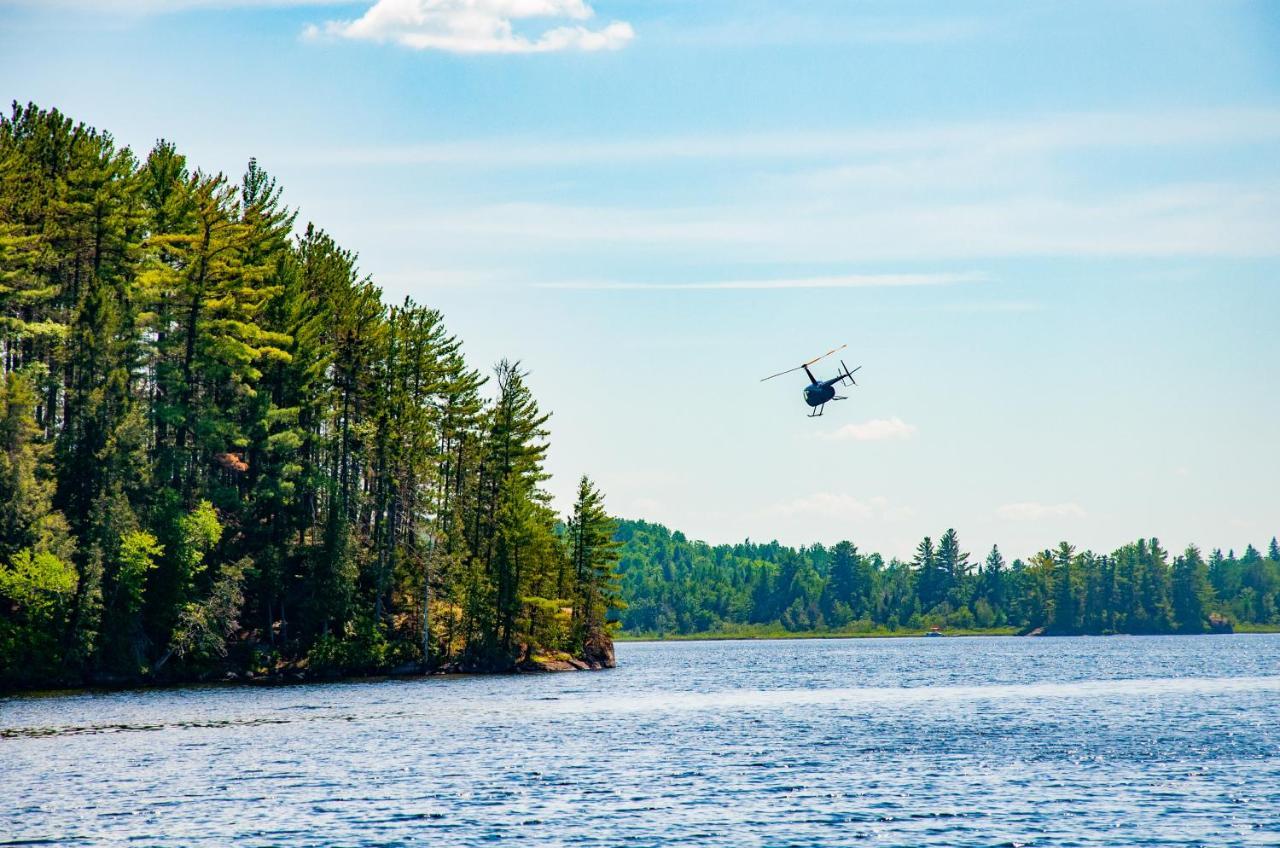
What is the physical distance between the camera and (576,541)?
375ft

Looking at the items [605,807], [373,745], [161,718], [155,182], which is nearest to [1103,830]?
[605,807]

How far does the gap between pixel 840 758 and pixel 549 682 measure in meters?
45.4

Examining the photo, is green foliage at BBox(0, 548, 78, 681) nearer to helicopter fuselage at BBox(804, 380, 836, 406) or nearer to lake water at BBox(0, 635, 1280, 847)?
lake water at BBox(0, 635, 1280, 847)

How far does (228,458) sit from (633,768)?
52917mm

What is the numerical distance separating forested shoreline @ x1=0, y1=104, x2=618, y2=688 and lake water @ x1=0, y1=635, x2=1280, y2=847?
707 centimetres

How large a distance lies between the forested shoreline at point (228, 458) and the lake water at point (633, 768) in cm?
707

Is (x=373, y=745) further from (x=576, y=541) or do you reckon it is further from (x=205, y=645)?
(x=576, y=541)

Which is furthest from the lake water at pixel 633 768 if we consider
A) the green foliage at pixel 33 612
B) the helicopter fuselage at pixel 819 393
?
the helicopter fuselage at pixel 819 393

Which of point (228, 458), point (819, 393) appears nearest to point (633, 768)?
point (819, 393)

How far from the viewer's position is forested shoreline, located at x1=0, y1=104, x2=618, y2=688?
75188mm

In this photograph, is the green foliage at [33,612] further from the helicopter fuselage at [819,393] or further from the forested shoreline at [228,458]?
the helicopter fuselage at [819,393]

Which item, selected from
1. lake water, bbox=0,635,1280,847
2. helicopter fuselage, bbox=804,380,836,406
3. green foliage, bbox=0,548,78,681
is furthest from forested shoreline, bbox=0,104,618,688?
helicopter fuselage, bbox=804,380,836,406

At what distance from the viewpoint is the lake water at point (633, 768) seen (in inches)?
1287

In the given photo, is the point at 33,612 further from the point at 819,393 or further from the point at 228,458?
the point at 819,393
